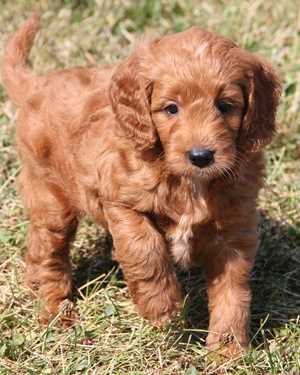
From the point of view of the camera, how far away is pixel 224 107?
190 inches

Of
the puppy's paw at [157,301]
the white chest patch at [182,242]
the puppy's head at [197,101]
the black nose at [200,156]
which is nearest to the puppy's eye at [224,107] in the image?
the puppy's head at [197,101]

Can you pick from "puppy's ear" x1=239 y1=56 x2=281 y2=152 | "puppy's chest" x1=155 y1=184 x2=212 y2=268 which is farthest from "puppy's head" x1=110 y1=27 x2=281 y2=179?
"puppy's chest" x1=155 y1=184 x2=212 y2=268

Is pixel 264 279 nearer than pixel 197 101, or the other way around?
pixel 197 101

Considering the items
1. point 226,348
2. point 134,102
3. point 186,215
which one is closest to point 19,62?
point 134,102

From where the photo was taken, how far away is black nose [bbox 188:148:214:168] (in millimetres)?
4582

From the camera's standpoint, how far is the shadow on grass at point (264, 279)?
19.1ft

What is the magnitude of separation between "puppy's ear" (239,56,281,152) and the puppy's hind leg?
1.43 m

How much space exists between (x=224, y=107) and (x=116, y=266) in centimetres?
198

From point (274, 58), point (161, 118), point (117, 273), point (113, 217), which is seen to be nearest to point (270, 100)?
point (161, 118)

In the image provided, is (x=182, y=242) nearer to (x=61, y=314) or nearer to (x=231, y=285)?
(x=231, y=285)

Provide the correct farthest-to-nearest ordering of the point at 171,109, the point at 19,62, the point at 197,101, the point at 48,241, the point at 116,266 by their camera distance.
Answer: the point at 116,266 → the point at 19,62 → the point at 48,241 → the point at 171,109 → the point at 197,101

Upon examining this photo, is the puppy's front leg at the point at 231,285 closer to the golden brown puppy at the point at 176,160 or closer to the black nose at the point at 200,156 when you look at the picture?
the golden brown puppy at the point at 176,160

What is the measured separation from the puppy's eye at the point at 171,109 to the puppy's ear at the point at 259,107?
40cm

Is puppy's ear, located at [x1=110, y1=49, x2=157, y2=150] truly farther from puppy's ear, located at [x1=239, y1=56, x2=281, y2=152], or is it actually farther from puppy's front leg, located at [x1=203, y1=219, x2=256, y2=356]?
puppy's front leg, located at [x1=203, y1=219, x2=256, y2=356]
